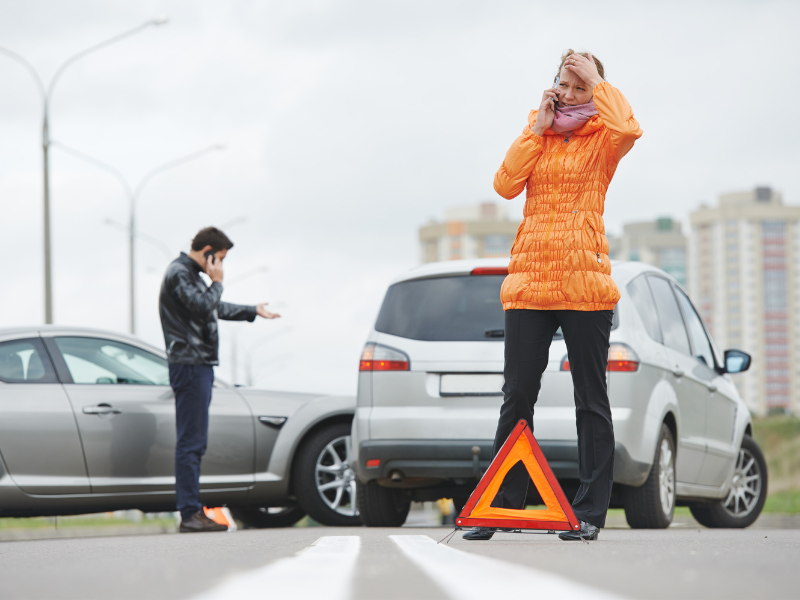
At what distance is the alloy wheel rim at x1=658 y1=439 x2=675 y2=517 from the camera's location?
738 cm

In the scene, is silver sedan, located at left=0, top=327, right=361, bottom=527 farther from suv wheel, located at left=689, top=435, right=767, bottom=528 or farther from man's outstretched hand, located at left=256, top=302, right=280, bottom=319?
suv wheel, located at left=689, top=435, right=767, bottom=528

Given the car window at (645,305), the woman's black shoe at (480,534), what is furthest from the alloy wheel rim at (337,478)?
the woman's black shoe at (480,534)

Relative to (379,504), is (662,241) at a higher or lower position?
higher

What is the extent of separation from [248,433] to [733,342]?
10855 centimetres

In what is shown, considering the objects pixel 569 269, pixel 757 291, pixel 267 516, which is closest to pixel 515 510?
pixel 569 269

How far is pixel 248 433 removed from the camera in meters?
8.71

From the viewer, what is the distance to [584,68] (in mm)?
5520

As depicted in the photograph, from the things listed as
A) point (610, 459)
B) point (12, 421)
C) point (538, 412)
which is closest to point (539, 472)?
point (610, 459)

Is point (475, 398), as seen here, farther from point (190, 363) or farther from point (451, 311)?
point (190, 363)

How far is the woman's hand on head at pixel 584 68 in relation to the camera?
5.50 m

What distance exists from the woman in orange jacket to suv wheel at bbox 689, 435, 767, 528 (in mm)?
4036

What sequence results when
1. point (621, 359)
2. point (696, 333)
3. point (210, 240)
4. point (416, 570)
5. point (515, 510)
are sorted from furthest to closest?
point (696, 333), point (210, 240), point (621, 359), point (515, 510), point (416, 570)

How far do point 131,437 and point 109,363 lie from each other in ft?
1.91

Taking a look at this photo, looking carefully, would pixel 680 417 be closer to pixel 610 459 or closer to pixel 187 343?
pixel 610 459
